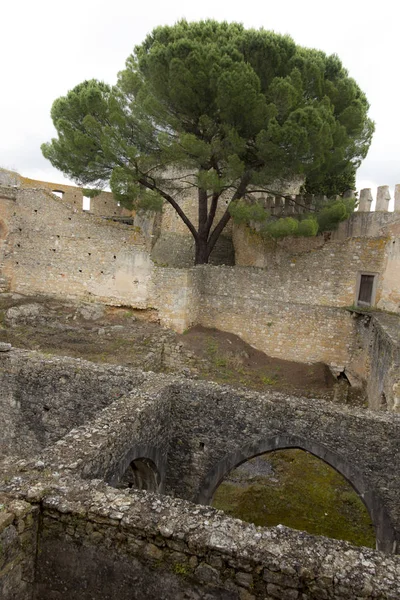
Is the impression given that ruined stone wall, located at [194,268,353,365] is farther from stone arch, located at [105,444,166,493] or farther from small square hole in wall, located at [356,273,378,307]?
stone arch, located at [105,444,166,493]

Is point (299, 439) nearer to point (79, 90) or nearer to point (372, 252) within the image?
point (372, 252)

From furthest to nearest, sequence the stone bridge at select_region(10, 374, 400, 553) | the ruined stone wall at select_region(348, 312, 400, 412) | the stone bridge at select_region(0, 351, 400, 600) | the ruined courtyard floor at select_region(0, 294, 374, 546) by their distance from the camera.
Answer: the ruined courtyard floor at select_region(0, 294, 374, 546), the ruined stone wall at select_region(348, 312, 400, 412), the stone bridge at select_region(10, 374, 400, 553), the stone bridge at select_region(0, 351, 400, 600)

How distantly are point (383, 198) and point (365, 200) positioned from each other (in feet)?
1.97

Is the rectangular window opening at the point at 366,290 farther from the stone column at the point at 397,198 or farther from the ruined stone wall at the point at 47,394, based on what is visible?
the ruined stone wall at the point at 47,394

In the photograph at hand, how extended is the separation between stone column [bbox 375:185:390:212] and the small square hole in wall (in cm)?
252

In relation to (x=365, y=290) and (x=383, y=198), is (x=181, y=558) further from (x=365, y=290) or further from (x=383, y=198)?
(x=383, y=198)

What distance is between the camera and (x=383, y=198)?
13906mm

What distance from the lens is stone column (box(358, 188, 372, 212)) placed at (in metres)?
14.3

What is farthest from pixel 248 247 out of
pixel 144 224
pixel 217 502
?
pixel 217 502

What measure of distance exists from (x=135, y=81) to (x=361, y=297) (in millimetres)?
9888

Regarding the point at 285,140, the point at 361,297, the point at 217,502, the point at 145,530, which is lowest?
the point at 217,502

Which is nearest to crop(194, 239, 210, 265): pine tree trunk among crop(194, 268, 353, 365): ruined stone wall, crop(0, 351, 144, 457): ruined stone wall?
crop(194, 268, 353, 365): ruined stone wall

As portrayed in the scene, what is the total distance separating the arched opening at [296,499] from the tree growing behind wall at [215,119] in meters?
6.68

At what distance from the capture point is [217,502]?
8.18 m
